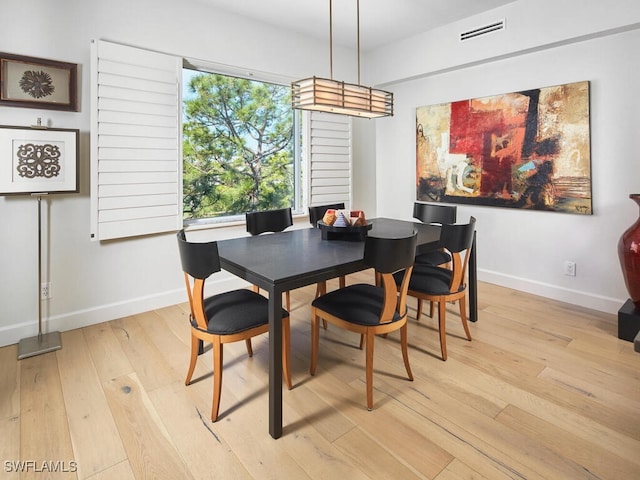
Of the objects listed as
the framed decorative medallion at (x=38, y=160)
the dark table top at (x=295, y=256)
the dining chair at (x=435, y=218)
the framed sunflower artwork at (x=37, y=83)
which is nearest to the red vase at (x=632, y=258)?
the dining chair at (x=435, y=218)

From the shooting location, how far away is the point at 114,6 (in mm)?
2951

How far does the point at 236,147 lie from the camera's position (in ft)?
12.9

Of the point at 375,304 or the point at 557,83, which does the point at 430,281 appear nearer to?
the point at 375,304

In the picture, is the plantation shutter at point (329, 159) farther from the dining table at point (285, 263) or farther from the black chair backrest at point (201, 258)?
the black chair backrest at point (201, 258)

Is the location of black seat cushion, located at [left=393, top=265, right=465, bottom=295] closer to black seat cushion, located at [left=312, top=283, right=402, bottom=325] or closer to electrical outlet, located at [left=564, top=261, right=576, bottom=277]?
black seat cushion, located at [left=312, top=283, right=402, bottom=325]

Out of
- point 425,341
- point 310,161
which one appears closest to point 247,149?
point 310,161

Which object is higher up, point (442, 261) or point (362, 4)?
point (362, 4)

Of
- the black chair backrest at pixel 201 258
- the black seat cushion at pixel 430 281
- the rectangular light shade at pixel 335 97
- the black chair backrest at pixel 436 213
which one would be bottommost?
the black seat cushion at pixel 430 281

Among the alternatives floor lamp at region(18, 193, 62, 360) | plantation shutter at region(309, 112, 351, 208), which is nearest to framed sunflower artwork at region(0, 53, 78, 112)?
floor lamp at region(18, 193, 62, 360)

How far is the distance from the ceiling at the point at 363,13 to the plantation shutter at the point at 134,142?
0.95m

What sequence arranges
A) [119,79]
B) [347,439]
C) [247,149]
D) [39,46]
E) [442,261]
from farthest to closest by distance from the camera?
[247,149], [442,261], [119,79], [39,46], [347,439]

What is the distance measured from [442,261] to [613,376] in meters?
1.36

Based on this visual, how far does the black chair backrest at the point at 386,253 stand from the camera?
74.2 inches

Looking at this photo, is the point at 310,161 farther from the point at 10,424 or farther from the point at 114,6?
the point at 10,424
